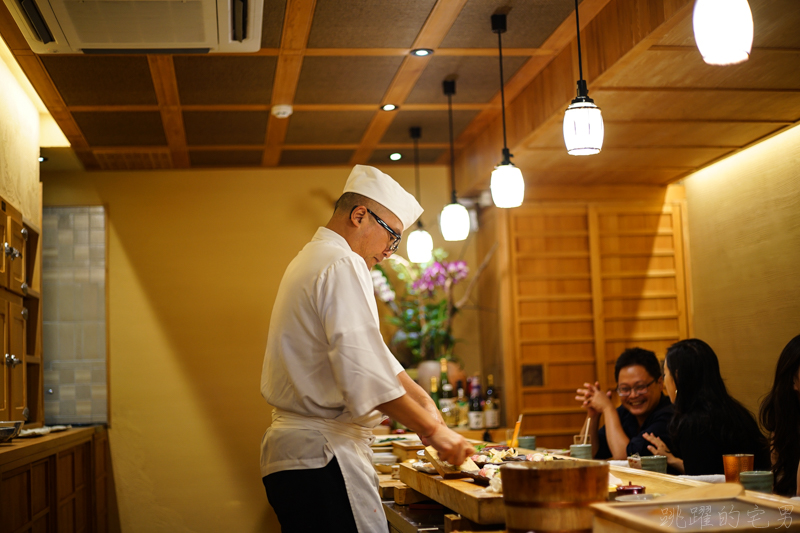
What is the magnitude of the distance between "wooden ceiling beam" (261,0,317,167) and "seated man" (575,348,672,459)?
197 centimetres

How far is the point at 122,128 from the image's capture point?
4.42 metres

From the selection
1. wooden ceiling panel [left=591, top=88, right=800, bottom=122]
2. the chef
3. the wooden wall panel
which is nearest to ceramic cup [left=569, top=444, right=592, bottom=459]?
the chef

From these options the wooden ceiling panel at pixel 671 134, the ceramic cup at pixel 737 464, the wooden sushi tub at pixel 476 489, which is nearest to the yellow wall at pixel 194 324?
the wooden ceiling panel at pixel 671 134

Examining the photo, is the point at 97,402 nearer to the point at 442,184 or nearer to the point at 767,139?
the point at 442,184

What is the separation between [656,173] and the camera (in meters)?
4.72

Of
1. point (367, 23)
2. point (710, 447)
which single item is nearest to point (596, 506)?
point (710, 447)

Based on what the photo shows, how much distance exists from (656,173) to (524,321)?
49.1 inches

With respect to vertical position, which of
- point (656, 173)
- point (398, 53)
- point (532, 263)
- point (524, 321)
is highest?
point (398, 53)

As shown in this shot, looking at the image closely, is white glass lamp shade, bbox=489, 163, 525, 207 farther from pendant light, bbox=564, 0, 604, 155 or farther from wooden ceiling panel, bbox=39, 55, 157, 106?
wooden ceiling panel, bbox=39, 55, 157, 106

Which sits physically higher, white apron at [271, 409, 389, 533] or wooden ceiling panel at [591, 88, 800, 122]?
wooden ceiling panel at [591, 88, 800, 122]

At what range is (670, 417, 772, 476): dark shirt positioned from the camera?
2.53 metres

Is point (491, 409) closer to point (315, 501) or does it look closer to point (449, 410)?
point (449, 410)

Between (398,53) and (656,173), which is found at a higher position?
(398,53)

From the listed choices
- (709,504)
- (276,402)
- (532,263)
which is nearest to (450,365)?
(532,263)
